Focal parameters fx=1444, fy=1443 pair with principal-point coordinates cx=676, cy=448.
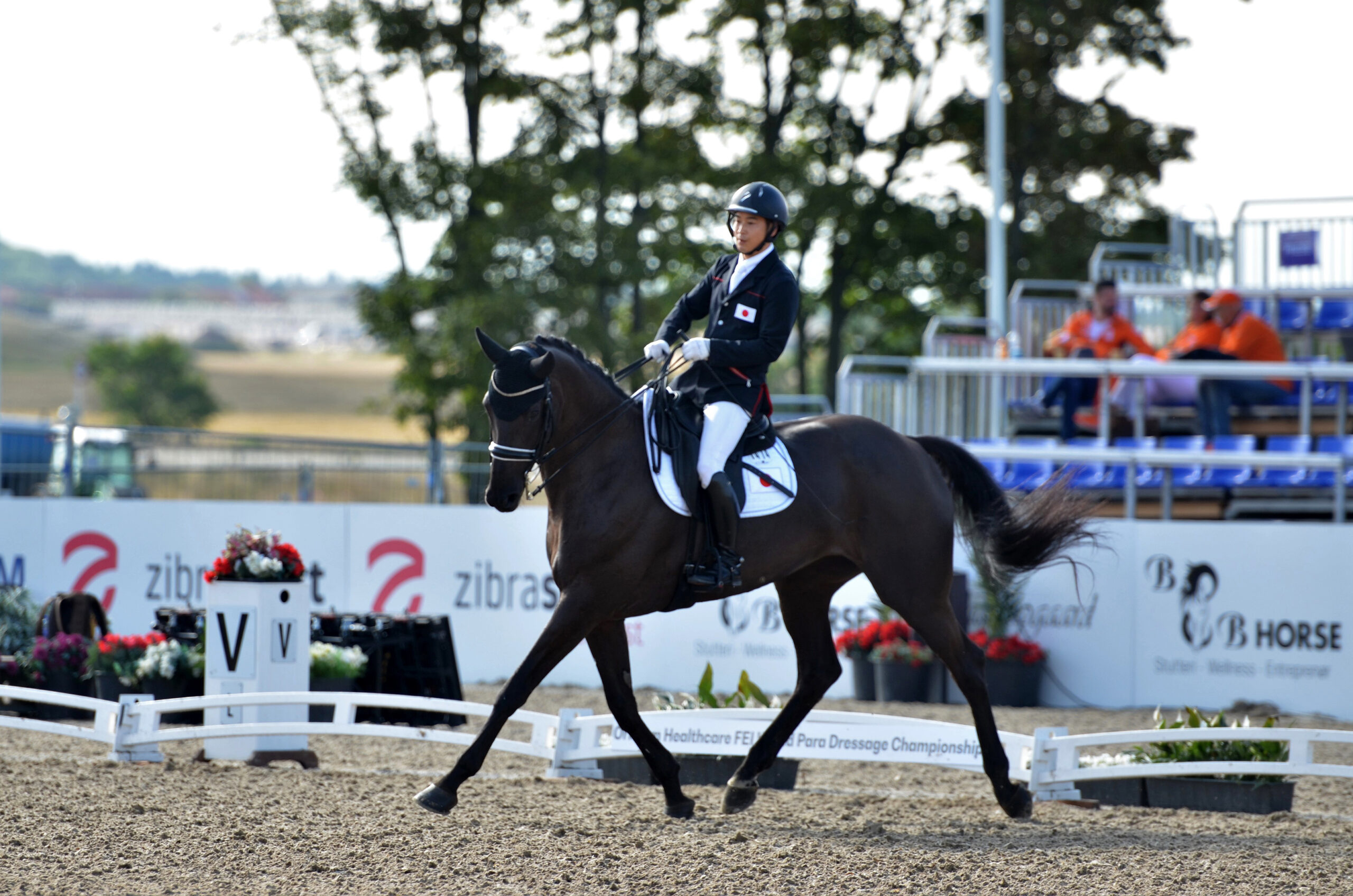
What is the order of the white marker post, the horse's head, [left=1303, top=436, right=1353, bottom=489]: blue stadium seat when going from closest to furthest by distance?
1. the horse's head
2. the white marker post
3. [left=1303, top=436, right=1353, bottom=489]: blue stadium seat

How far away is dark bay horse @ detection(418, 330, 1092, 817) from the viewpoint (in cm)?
581

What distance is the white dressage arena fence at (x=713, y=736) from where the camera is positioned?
6496 mm

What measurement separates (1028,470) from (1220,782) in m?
7.59

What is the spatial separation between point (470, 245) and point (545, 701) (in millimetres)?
13134

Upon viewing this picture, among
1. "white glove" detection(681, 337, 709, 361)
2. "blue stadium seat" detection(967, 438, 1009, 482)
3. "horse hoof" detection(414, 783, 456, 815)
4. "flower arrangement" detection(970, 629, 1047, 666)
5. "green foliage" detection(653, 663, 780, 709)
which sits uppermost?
"blue stadium seat" detection(967, 438, 1009, 482)

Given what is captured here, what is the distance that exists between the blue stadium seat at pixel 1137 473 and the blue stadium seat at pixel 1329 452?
4.17 feet

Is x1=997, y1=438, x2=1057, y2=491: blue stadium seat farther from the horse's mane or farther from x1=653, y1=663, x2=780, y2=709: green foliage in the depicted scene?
the horse's mane

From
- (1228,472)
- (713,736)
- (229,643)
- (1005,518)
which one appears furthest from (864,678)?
(229,643)

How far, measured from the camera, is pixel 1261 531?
1084 centimetres

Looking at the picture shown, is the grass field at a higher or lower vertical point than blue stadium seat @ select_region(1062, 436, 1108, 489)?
higher

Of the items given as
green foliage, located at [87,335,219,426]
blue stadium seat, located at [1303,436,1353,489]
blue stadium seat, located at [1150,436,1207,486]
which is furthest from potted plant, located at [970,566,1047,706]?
green foliage, located at [87,335,219,426]

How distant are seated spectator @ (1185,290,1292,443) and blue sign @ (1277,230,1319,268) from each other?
11.2 feet

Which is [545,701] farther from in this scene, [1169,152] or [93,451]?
[1169,152]

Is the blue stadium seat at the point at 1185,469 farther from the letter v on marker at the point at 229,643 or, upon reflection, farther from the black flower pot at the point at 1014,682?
the letter v on marker at the point at 229,643
